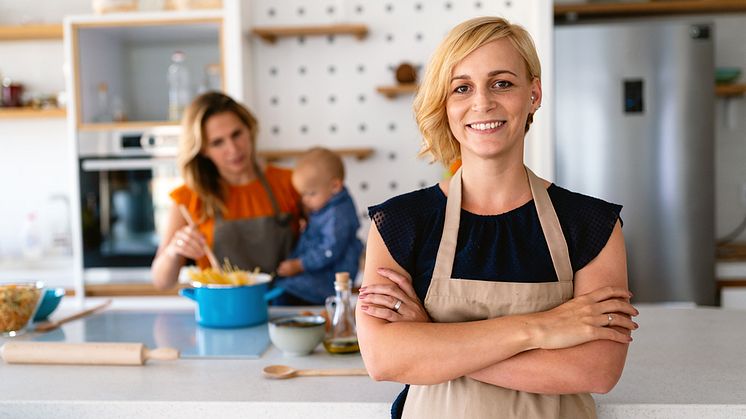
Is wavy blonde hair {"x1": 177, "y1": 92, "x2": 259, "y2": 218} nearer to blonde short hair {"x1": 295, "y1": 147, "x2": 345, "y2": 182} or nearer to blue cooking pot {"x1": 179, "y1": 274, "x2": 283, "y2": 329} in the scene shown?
blonde short hair {"x1": 295, "y1": 147, "x2": 345, "y2": 182}

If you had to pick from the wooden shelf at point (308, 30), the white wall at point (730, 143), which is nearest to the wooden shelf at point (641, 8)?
the white wall at point (730, 143)

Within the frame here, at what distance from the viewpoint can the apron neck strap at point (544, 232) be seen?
46.1 inches

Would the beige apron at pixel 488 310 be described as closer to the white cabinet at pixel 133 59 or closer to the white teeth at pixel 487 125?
the white teeth at pixel 487 125

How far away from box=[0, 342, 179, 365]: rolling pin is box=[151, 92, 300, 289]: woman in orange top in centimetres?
70

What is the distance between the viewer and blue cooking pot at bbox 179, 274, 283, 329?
1.82 meters

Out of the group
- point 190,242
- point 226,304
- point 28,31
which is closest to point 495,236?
point 226,304

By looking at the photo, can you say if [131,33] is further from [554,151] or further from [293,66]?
[554,151]

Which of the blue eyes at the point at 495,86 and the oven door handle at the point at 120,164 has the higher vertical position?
the blue eyes at the point at 495,86

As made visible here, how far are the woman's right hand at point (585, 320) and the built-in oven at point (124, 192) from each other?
2.47 metres

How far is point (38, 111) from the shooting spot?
3535mm

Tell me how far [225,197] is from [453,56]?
54.4 inches

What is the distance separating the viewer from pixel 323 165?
2336 mm

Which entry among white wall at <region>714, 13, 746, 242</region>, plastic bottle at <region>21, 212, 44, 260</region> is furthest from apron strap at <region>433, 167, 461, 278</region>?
plastic bottle at <region>21, 212, 44, 260</region>

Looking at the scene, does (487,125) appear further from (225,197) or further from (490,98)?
(225,197)
